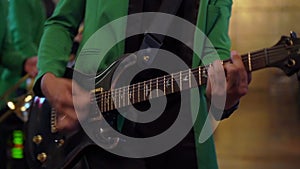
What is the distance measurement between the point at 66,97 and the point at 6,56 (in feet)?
3.59

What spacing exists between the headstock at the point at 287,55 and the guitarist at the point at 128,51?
0.47ft

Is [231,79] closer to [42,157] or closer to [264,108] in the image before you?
[42,157]

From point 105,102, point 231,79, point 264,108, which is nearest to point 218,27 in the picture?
point 231,79

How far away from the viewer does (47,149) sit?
154cm

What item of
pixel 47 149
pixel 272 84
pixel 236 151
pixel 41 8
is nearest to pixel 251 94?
pixel 272 84

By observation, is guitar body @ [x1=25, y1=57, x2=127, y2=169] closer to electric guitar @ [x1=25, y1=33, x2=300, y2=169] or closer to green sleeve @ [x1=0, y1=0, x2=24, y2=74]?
electric guitar @ [x1=25, y1=33, x2=300, y2=169]

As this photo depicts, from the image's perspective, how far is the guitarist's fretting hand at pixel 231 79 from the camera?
1219 mm

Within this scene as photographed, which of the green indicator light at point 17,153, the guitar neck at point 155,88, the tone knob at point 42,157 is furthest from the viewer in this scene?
the green indicator light at point 17,153

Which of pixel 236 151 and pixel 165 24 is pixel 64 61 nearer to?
pixel 165 24

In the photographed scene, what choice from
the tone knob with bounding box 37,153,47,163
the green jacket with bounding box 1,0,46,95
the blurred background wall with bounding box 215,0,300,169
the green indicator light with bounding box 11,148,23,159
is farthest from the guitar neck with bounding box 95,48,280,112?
the blurred background wall with bounding box 215,0,300,169

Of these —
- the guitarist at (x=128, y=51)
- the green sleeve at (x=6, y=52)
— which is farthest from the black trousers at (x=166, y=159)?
the green sleeve at (x=6, y=52)

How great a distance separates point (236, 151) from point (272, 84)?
0.46 m

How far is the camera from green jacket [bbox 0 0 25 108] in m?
2.36

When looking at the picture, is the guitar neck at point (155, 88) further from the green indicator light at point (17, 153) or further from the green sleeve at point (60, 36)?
the green indicator light at point (17, 153)
